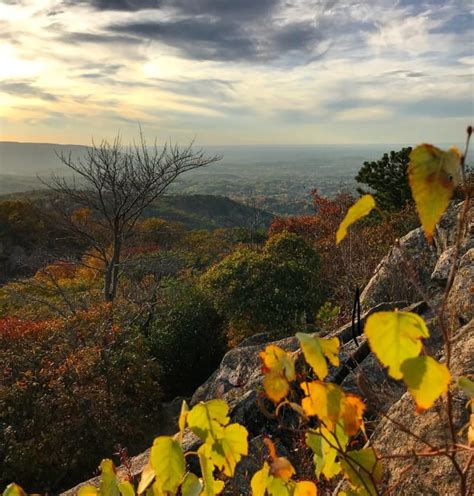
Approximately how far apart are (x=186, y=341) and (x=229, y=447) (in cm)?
936

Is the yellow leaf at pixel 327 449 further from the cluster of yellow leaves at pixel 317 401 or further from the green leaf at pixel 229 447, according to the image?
the green leaf at pixel 229 447

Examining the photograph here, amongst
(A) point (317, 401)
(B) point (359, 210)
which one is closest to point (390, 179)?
(A) point (317, 401)

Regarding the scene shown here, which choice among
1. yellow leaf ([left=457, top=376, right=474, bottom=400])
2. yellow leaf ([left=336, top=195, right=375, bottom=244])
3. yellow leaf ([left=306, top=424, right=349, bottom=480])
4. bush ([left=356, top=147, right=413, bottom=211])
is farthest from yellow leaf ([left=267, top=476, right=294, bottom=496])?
bush ([left=356, top=147, right=413, bottom=211])

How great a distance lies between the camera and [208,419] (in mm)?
1178

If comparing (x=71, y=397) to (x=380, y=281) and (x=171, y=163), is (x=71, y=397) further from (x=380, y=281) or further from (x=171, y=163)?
(x=171, y=163)

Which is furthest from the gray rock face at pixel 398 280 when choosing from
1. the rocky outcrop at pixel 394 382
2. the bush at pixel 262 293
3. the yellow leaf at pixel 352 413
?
the yellow leaf at pixel 352 413

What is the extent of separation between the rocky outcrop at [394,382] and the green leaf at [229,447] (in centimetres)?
11

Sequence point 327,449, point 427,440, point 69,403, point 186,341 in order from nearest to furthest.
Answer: point 327,449, point 427,440, point 69,403, point 186,341

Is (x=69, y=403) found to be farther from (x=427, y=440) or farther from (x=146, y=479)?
(x=146, y=479)

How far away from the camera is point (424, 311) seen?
5.75 metres

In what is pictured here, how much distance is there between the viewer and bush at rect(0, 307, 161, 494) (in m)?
6.62

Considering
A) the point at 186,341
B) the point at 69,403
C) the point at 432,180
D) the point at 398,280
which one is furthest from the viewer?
the point at 186,341

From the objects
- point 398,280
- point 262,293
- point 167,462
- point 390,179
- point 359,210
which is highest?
point 390,179

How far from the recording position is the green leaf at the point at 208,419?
1.17 meters
